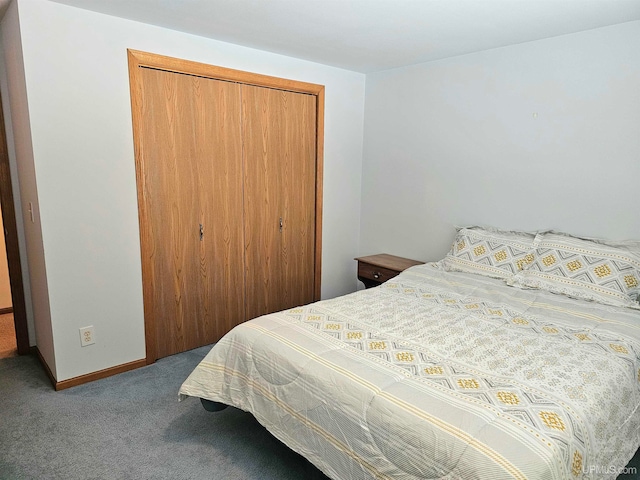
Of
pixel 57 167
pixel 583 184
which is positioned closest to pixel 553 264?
pixel 583 184

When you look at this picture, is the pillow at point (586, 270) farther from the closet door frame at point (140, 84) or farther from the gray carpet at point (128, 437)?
the closet door frame at point (140, 84)

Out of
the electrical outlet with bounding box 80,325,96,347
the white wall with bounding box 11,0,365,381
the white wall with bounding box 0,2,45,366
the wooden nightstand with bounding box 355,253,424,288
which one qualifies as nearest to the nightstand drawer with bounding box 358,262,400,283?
the wooden nightstand with bounding box 355,253,424,288

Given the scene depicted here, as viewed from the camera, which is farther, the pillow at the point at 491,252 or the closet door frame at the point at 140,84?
the pillow at the point at 491,252

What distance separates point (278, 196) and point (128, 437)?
2007mm

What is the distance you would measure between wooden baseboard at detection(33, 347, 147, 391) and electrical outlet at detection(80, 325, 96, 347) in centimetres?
20

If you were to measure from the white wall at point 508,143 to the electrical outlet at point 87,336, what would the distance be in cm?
243

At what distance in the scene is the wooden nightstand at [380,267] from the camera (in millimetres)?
3385

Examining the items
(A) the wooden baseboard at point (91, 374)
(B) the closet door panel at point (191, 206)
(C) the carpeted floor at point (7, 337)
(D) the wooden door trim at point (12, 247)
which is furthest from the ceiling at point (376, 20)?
(C) the carpeted floor at point (7, 337)

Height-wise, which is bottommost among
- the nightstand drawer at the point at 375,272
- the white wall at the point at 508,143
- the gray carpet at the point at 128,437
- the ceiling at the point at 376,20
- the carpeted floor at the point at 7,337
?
the gray carpet at the point at 128,437

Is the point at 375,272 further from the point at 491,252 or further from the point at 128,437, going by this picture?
the point at 128,437

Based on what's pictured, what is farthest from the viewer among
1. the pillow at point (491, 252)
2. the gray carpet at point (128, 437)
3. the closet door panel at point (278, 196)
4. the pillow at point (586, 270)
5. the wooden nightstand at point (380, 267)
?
the wooden nightstand at point (380, 267)

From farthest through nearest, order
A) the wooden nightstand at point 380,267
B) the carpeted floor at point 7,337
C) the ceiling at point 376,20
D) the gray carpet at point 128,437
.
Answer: the wooden nightstand at point 380,267 < the carpeted floor at point 7,337 < the ceiling at point 376,20 < the gray carpet at point 128,437

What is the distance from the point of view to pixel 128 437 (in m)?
2.13

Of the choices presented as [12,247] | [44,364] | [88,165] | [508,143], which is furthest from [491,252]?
[12,247]
